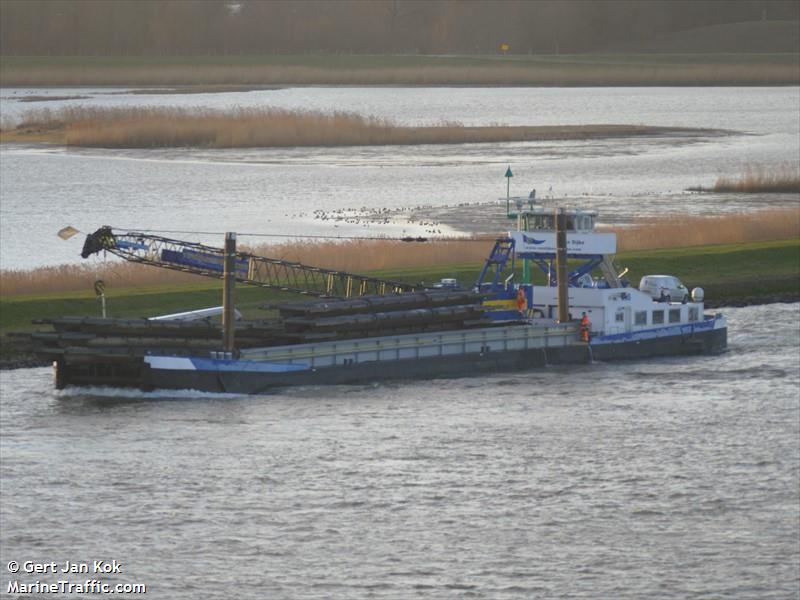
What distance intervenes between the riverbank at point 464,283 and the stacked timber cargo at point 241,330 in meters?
2.27

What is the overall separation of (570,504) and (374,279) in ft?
82.3

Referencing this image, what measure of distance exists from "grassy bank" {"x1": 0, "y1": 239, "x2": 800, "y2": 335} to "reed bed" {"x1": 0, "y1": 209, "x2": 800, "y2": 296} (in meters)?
1.73

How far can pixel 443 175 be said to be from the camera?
13462cm

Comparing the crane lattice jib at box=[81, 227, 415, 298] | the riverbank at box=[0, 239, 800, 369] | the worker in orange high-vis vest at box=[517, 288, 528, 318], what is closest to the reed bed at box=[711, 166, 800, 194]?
the riverbank at box=[0, 239, 800, 369]

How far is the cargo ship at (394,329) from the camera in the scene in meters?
59.8

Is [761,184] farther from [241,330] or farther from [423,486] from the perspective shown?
[423,486]

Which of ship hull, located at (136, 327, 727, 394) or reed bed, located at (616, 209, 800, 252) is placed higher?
reed bed, located at (616, 209, 800, 252)

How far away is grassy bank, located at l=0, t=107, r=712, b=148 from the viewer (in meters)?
154

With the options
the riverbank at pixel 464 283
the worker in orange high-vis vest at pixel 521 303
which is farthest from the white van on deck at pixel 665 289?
the worker in orange high-vis vest at pixel 521 303

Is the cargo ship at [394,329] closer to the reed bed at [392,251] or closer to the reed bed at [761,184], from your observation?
the reed bed at [392,251]

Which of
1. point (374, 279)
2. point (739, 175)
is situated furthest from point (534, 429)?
point (739, 175)

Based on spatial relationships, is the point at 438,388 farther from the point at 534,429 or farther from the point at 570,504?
the point at 570,504

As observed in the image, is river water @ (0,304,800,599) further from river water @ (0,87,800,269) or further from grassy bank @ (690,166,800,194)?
grassy bank @ (690,166,800,194)

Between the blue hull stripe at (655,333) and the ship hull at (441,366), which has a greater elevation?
the blue hull stripe at (655,333)
